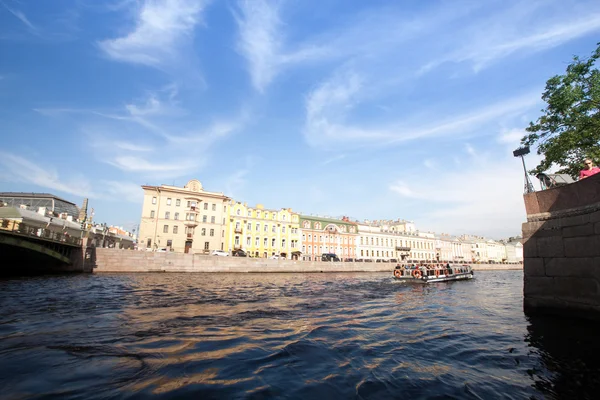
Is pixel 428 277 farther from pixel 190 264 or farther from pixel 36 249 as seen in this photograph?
pixel 36 249

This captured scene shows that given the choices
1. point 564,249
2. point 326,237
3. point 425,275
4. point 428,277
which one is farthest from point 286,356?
point 326,237

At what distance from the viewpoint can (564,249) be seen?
959 centimetres

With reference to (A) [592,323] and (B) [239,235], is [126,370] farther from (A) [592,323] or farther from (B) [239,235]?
(B) [239,235]

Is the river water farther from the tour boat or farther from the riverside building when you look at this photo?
the riverside building

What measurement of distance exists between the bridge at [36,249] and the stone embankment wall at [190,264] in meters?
2.80

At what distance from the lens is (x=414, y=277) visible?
115 ft

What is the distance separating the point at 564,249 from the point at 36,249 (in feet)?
126

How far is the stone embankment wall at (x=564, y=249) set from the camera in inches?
340

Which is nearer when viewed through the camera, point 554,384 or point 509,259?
point 554,384

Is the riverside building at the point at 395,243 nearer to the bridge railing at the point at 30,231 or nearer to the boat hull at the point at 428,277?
the boat hull at the point at 428,277

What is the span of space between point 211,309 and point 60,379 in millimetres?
7666

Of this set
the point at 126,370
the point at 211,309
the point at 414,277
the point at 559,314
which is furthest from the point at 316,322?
the point at 414,277

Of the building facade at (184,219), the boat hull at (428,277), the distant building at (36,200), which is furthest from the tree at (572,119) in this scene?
the distant building at (36,200)

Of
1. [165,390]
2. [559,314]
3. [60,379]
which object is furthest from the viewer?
[559,314]
